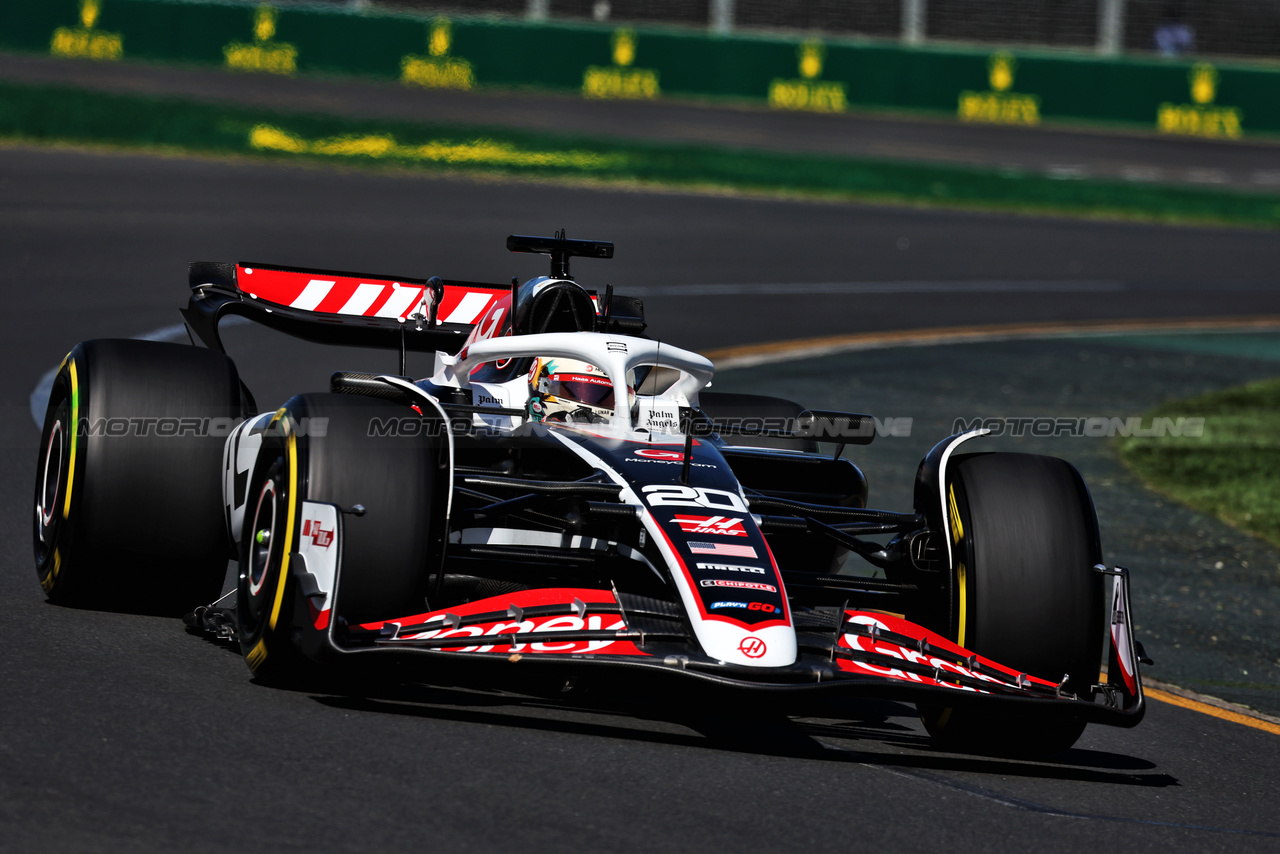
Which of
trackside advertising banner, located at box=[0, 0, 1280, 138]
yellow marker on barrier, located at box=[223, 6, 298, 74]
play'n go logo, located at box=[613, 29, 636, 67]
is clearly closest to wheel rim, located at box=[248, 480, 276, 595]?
yellow marker on barrier, located at box=[223, 6, 298, 74]

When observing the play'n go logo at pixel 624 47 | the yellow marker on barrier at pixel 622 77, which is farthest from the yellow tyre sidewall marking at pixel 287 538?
the play'n go logo at pixel 624 47

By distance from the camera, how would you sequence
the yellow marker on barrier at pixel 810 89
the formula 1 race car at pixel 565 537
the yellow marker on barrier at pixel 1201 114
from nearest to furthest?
the formula 1 race car at pixel 565 537, the yellow marker on barrier at pixel 1201 114, the yellow marker on barrier at pixel 810 89

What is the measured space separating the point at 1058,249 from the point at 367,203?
8.58 metres

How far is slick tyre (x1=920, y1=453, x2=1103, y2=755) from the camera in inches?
221

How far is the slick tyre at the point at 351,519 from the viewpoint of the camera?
5262mm

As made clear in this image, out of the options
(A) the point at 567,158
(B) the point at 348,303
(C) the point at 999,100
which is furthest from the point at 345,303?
(C) the point at 999,100

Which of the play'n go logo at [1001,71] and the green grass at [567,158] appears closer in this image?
the green grass at [567,158]

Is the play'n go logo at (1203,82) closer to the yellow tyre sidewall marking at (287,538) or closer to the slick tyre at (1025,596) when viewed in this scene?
the slick tyre at (1025,596)

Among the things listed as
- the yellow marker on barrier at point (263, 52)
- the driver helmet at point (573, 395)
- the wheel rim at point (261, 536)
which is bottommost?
the wheel rim at point (261, 536)

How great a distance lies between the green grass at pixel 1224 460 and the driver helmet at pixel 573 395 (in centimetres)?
513

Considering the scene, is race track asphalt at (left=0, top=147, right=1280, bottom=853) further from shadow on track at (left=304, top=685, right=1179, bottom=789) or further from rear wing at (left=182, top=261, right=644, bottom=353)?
rear wing at (left=182, top=261, right=644, bottom=353)

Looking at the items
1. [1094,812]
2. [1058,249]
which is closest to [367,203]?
[1058,249]

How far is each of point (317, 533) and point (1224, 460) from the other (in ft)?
27.4

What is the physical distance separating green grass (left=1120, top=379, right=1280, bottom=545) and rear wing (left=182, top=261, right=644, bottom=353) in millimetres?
4631
